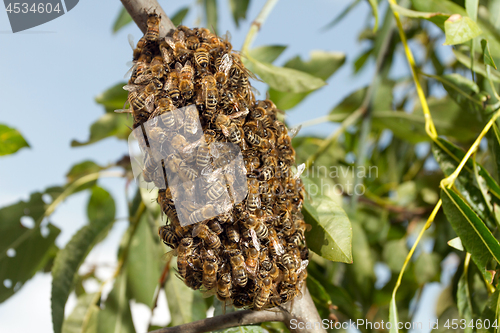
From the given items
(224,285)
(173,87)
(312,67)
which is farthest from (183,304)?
(312,67)

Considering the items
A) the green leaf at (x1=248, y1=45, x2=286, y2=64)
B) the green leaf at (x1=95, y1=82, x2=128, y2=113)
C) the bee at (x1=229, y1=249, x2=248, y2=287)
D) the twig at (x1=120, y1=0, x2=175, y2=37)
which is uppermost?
the twig at (x1=120, y1=0, x2=175, y2=37)

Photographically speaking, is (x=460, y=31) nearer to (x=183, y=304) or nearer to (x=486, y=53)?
(x=486, y=53)

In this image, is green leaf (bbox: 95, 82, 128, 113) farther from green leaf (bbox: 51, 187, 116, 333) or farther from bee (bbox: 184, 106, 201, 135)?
bee (bbox: 184, 106, 201, 135)

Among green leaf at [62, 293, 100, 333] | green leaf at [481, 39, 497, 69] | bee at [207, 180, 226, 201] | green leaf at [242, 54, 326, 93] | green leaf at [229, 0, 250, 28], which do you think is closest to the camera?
bee at [207, 180, 226, 201]

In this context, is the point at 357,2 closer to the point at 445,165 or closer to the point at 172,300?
the point at 445,165

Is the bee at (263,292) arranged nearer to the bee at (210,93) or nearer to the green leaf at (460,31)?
the bee at (210,93)

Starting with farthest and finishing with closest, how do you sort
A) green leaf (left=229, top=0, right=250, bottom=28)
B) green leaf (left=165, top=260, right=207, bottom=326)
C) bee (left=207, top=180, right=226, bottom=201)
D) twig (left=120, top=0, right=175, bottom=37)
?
green leaf (left=229, top=0, right=250, bottom=28)
green leaf (left=165, top=260, right=207, bottom=326)
twig (left=120, top=0, right=175, bottom=37)
bee (left=207, top=180, right=226, bottom=201)

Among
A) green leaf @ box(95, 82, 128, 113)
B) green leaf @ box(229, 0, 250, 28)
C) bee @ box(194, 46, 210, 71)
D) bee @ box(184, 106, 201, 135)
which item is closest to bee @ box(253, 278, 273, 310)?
bee @ box(184, 106, 201, 135)

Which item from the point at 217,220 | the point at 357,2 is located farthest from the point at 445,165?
the point at 357,2
